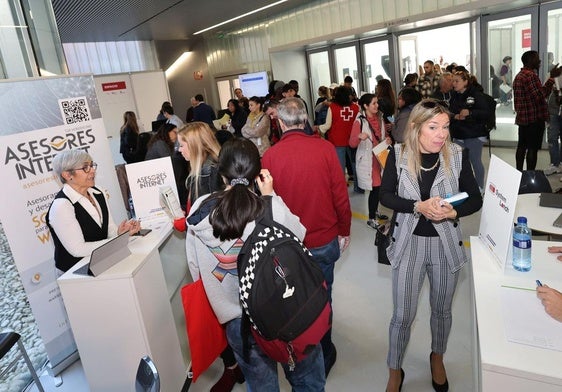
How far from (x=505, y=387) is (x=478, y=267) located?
2.02ft

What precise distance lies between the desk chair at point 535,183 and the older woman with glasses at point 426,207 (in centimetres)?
136

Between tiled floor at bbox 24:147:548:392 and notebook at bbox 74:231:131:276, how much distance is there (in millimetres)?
1055

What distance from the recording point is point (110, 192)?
333 centimetres

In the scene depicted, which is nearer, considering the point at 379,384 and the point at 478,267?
the point at 478,267

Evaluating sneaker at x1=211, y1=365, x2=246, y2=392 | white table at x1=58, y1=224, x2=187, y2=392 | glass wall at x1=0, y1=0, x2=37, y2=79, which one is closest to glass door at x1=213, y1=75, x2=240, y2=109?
glass wall at x1=0, y1=0, x2=37, y2=79

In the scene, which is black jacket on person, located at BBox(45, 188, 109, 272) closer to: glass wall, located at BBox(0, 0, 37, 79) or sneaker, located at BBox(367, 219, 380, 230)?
glass wall, located at BBox(0, 0, 37, 79)

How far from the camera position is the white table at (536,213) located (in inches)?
93.3

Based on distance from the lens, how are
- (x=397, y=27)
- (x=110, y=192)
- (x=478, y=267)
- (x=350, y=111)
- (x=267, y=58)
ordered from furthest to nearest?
(x=267, y=58)
(x=397, y=27)
(x=350, y=111)
(x=110, y=192)
(x=478, y=267)

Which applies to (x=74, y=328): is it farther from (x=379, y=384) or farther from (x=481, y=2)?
(x=481, y=2)

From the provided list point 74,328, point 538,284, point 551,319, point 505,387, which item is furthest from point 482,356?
point 74,328

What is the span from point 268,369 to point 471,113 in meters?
4.12

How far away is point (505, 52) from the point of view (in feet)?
22.9

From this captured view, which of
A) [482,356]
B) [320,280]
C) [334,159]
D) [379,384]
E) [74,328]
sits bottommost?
[379,384]

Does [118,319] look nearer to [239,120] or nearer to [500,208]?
[500,208]
